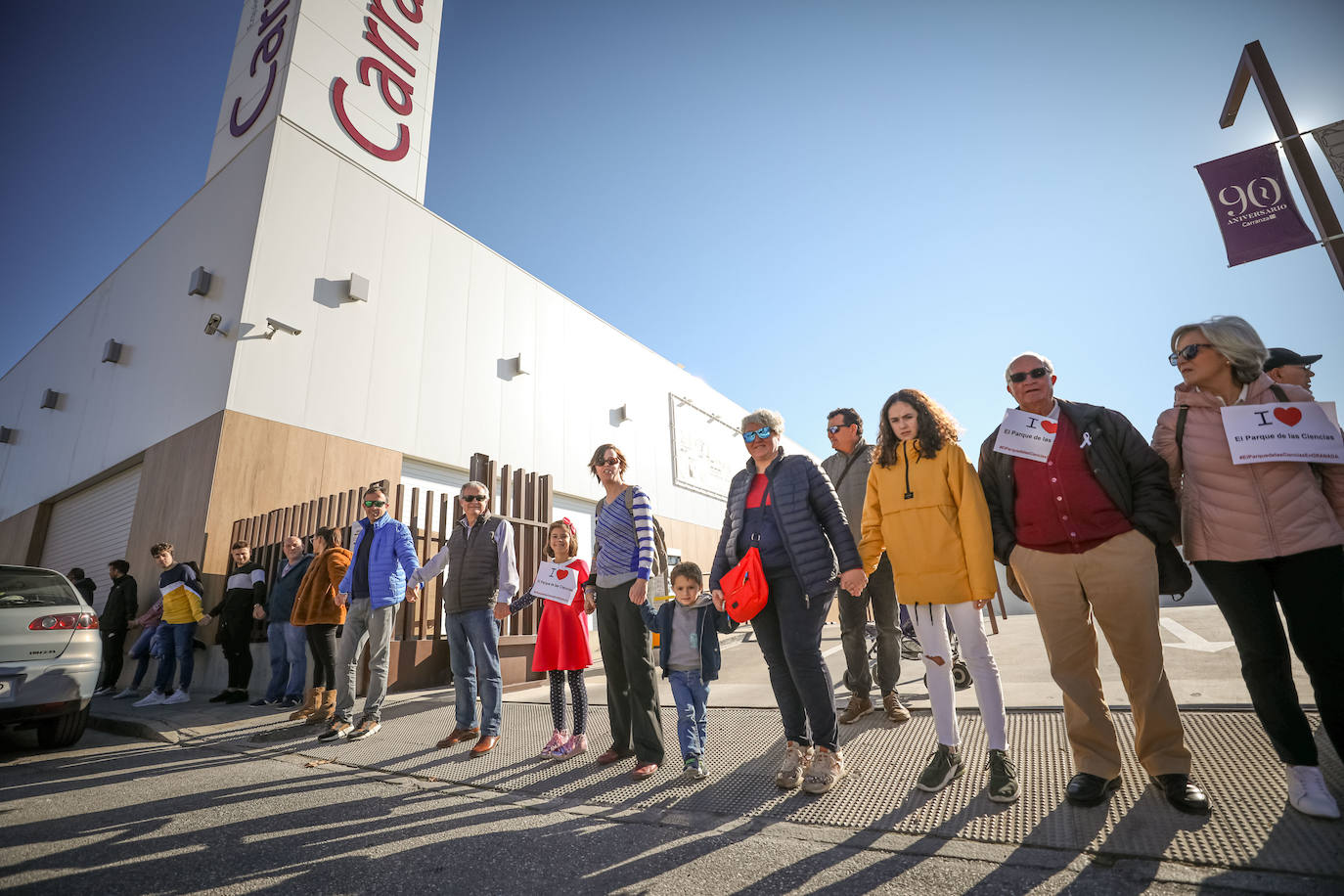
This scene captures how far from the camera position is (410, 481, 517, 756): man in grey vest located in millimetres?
4215

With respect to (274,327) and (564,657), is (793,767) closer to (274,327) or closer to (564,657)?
(564,657)

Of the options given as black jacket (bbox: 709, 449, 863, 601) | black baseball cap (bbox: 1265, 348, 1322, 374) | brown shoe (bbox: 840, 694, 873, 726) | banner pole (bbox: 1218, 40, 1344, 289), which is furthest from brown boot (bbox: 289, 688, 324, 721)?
banner pole (bbox: 1218, 40, 1344, 289)

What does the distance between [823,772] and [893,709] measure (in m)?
1.18

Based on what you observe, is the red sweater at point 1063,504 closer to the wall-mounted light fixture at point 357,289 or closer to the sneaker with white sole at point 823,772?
the sneaker with white sole at point 823,772

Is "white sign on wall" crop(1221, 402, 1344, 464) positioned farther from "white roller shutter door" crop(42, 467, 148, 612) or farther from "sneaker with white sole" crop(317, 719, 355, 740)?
"white roller shutter door" crop(42, 467, 148, 612)

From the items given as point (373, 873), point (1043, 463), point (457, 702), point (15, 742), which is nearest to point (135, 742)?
point (15, 742)

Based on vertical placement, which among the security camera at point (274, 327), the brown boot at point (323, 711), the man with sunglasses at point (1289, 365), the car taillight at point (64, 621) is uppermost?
the security camera at point (274, 327)

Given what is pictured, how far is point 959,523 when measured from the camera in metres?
2.68

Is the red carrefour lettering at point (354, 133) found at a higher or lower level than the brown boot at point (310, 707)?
higher

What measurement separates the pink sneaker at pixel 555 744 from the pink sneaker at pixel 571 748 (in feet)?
0.04

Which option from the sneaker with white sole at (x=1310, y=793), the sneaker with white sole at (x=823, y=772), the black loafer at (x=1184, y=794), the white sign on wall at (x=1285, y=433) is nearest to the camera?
the sneaker with white sole at (x=1310, y=793)

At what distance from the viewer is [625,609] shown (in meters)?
3.52

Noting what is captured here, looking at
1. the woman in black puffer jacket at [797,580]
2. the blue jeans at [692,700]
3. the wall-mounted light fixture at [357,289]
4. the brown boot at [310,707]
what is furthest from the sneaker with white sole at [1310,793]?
the wall-mounted light fixture at [357,289]

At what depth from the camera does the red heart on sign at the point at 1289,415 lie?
2215 millimetres
